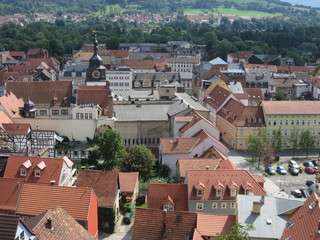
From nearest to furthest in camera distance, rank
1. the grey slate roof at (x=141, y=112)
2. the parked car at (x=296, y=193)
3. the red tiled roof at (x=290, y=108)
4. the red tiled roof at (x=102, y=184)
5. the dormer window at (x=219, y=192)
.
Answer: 1. the red tiled roof at (x=102, y=184)
2. the dormer window at (x=219, y=192)
3. the parked car at (x=296, y=193)
4. the grey slate roof at (x=141, y=112)
5. the red tiled roof at (x=290, y=108)

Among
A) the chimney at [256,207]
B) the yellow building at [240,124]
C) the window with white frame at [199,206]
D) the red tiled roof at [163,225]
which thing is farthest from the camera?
the yellow building at [240,124]

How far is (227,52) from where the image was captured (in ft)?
551

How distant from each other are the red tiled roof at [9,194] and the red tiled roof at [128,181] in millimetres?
12651

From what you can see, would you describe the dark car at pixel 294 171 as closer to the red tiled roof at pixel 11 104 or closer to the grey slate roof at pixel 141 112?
the grey slate roof at pixel 141 112

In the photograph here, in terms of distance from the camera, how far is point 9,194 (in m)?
40.8

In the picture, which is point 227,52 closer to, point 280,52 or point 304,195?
point 280,52

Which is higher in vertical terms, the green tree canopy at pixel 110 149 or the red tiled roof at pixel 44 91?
the red tiled roof at pixel 44 91

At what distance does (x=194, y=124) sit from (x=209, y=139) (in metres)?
4.36

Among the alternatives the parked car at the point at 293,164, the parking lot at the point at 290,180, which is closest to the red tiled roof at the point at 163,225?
the parking lot at the point at 290,180

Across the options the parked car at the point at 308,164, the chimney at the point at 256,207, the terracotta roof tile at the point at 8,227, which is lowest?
the parked car at the point at 308,164

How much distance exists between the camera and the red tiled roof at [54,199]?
3881cm

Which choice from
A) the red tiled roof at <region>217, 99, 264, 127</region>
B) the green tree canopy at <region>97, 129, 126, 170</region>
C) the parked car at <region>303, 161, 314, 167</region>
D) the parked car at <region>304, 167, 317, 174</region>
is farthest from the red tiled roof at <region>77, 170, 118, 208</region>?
the parked car at <region>303, 161, 314, 167</region>

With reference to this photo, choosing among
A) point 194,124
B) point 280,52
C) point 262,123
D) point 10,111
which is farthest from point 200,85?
point 280,52

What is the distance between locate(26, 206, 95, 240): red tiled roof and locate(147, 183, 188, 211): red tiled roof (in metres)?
13.4
